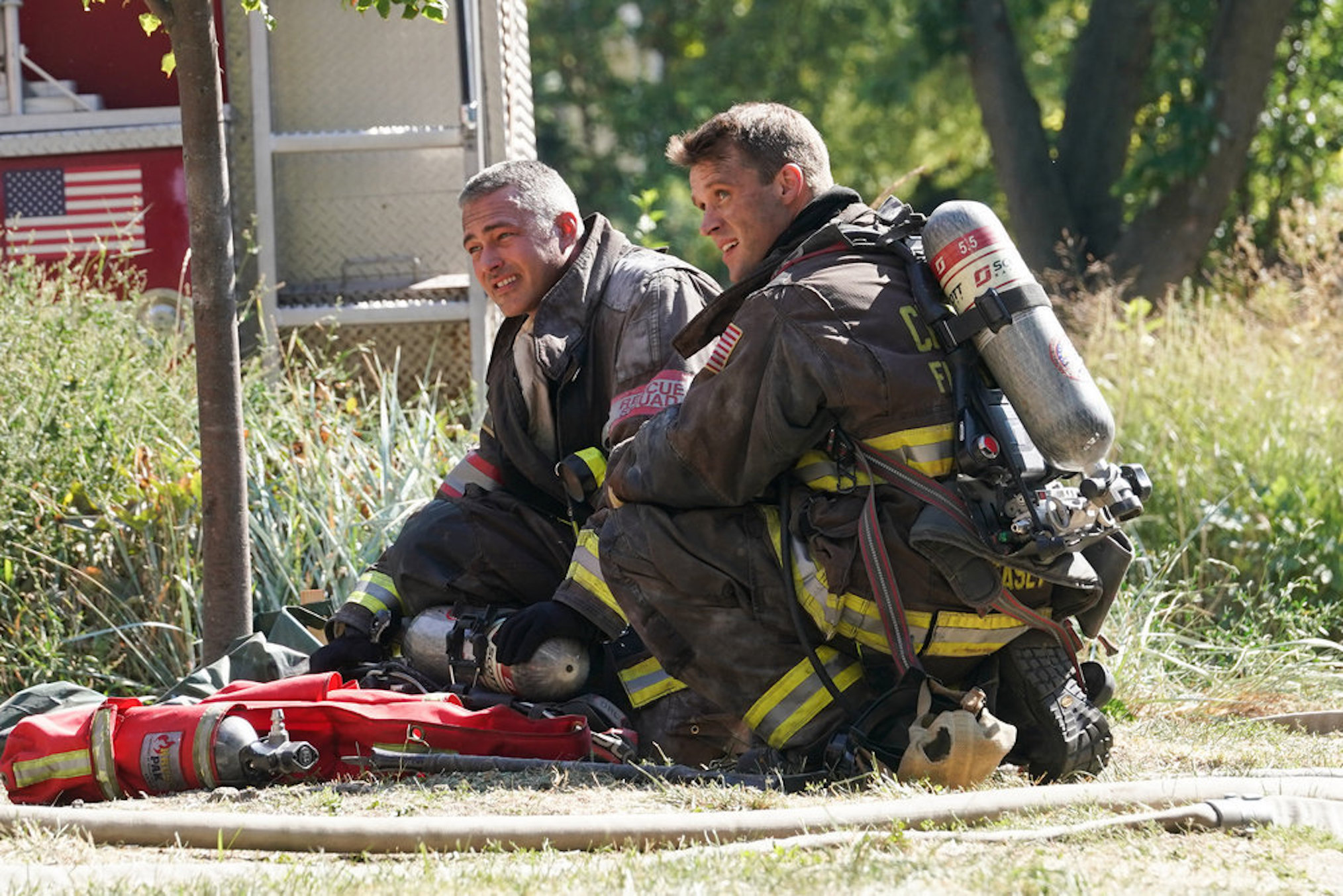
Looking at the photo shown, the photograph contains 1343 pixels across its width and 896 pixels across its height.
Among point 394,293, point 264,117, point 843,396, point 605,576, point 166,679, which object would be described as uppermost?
point 264,117

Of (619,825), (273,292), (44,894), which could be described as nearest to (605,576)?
(619,825)

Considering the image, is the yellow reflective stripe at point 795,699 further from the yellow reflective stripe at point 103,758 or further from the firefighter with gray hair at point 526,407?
the yellow reflective stripe at point 103,758

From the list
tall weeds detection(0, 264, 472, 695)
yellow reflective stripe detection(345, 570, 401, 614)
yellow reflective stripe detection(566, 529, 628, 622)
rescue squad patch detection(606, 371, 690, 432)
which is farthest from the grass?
tall weeds detection(0, 264, 472, 695)

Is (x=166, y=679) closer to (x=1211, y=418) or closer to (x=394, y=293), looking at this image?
(x=394, y=293)

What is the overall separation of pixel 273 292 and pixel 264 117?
30.6 inches

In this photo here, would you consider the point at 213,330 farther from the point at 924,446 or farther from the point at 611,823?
the point at 611,823

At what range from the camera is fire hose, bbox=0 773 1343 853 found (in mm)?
3109

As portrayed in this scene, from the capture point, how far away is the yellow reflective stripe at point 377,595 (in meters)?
4.95

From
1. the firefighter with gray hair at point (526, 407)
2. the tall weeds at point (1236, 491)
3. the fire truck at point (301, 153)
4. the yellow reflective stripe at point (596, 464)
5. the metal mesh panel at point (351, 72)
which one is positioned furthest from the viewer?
the metal mesh panel at point (351, 72)

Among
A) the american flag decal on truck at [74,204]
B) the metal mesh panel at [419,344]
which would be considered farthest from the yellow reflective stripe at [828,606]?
the american flag decal on truck at [74,204]

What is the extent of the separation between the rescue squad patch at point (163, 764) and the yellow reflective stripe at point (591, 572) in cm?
106

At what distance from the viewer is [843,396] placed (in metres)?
3.75

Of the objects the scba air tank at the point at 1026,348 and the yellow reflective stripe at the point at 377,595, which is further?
the yellow reflective stripe at the point at 377,595

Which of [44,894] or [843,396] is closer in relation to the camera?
[44,894]
